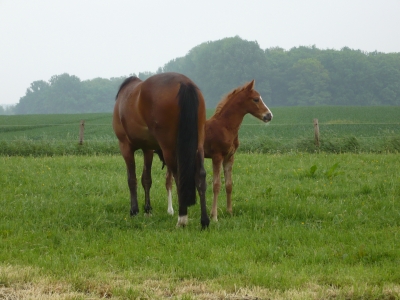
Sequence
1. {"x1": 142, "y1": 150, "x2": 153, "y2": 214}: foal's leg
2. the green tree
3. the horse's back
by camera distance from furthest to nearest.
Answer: the green tree, {"x1": 142, "y1": 150, "x2": 153, "y2": 214}: foal's leg, the horse's back

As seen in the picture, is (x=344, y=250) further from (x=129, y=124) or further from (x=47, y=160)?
(x=47, y=160)

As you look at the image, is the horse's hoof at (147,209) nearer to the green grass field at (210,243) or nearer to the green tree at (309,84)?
the green grass field at (210,243)

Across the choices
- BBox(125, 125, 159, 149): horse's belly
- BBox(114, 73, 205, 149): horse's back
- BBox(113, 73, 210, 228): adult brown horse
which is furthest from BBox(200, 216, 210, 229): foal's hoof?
BBox(125, 125, 159, 149): horse's belly

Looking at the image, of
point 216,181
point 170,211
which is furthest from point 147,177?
point 216,181

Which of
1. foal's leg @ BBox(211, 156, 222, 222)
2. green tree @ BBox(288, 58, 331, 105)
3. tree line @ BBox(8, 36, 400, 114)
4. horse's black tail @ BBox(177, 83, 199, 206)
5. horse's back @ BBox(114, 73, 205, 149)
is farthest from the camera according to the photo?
green tree @ BBox(288, 58, 331, 105)

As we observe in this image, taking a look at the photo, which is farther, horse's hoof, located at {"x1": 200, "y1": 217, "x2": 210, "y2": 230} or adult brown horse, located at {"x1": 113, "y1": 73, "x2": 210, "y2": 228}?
horse's hoof, located at {"x1": 200, "y1": 217, "x2": 210, "y2": 230}

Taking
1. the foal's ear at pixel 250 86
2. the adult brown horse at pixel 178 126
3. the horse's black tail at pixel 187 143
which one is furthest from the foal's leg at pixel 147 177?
the foal's ear at pixel 250 86

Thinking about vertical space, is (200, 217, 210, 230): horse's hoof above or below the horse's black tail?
below

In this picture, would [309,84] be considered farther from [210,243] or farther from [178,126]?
[210,243]

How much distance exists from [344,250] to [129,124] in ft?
11.1

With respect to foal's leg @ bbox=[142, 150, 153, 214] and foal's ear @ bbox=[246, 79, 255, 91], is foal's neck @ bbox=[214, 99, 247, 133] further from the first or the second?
foal's leg @ bbox=[142, 150, 153, 214]

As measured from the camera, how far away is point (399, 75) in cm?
7938

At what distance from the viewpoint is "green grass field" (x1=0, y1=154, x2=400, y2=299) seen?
14.1 ft

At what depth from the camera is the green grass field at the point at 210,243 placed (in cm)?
430
